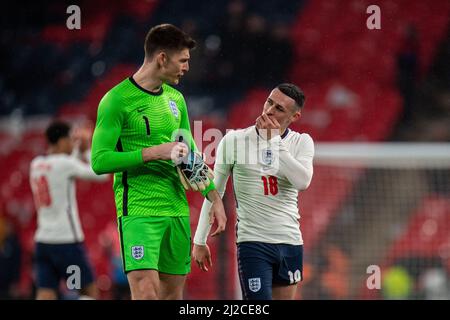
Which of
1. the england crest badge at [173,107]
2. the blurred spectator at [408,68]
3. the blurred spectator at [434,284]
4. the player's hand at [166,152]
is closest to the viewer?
the player's hand at [166,152]

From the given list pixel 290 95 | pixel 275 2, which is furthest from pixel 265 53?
pixel 290 95

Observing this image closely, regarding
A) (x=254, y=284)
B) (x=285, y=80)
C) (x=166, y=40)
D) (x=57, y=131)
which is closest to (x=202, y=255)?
(x=254, y=284)

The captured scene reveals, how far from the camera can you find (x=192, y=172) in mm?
5094

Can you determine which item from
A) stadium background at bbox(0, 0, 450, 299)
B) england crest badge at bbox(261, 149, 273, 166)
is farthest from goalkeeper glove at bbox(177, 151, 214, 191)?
stadium background at bbox(0, 0, 450, 299)

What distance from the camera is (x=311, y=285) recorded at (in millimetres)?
10203

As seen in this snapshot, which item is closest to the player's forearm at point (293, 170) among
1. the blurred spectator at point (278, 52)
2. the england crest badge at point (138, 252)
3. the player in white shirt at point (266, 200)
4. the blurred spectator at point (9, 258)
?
the player in white shirt at point (266, 200)

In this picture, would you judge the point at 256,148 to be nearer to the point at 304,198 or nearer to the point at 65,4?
the point at 304,198

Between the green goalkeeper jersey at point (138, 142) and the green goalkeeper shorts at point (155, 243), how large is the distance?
0.16 ft

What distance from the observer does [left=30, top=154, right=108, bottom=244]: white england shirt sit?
8266mm

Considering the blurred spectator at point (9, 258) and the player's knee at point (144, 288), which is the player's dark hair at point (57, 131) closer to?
the player's knee at point (144, 288)

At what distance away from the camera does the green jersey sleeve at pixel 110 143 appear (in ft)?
16.3

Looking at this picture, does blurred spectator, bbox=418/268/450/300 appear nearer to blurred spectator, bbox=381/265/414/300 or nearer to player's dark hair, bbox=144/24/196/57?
blurred spectator, bbox=381/265/414/300

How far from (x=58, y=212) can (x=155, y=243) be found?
11.3 feet

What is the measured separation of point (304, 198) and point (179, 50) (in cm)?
588
